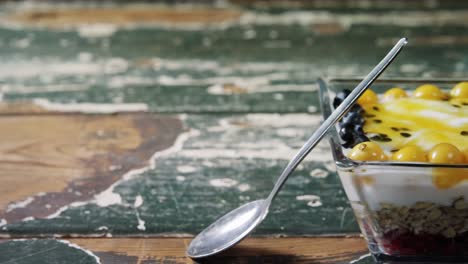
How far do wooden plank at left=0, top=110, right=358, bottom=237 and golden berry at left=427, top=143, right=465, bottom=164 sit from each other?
12 cm

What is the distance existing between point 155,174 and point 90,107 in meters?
0.23

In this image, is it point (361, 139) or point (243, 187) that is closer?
point (361, 139)

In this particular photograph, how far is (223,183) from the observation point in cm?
70

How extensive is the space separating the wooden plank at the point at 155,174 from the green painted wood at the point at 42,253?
2cm

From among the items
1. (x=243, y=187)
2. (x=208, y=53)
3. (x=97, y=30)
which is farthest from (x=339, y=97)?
(x=97, y=30)

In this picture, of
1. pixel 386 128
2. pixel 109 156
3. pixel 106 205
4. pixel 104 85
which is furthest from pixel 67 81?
pixel 386 128

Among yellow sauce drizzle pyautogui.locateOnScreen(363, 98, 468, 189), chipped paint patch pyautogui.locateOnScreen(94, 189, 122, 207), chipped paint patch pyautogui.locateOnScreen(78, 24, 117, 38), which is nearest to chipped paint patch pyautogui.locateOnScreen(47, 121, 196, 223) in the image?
chipped paint patch pyautogui.locateOnScreen(94, 189, 122, 207)

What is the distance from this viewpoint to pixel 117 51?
1.15 metres

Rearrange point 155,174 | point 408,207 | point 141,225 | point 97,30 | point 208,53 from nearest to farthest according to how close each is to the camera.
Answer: point 408,207
point 141,225
point 155,174
point 208,53
point 97,30

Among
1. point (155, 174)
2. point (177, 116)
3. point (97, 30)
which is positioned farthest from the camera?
point (97, 30)

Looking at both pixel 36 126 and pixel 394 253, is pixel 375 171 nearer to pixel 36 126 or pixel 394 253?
pixel 394 253

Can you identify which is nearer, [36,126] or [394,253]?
[394,253]

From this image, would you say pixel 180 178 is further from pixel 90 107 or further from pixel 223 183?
pixel 90 107

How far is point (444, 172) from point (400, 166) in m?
0.03
